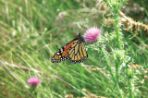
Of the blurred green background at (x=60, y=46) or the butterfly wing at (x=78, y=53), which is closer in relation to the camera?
the butterfly wing at (x=78, y=53)

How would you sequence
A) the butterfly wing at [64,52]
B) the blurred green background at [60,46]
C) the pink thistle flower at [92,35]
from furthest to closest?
the blurred green background at [60,46] → the butterfly wing at [64,52] → the pink thistle flower at [92,35]

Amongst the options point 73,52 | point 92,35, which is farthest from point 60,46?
point 92,35

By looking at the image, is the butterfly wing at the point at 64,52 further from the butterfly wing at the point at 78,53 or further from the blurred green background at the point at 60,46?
the blurred green background at the point at 60,46

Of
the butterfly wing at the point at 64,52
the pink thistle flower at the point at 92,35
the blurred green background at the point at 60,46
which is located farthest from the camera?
the blurred green background at the point at 60,46

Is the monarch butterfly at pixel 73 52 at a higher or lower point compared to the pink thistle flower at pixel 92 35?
lower

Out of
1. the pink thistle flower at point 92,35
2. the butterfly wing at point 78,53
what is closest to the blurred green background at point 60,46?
the pink thistle flower at point 92,35

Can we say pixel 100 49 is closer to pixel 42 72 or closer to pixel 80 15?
pixel 42 72
